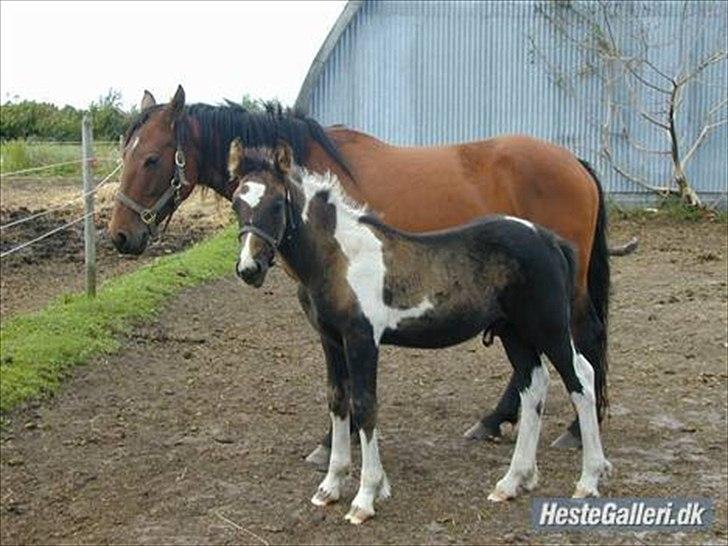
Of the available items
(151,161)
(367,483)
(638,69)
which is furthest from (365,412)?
(638,69)

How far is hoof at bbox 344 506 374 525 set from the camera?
4.43 metres

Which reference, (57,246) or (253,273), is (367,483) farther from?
(57,246)

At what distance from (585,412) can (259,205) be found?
1792 mm

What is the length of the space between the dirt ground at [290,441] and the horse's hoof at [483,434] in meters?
0.07

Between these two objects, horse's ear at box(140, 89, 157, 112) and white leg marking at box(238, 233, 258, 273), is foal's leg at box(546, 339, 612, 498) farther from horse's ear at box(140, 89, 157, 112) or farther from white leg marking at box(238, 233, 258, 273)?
horse's ear at box(140, 89, 157, 112)

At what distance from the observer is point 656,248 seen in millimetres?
13375

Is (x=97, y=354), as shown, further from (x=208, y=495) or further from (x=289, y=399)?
(x=208, y=495)

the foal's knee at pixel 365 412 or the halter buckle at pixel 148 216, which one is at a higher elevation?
the halter buckle at pixel 148 216

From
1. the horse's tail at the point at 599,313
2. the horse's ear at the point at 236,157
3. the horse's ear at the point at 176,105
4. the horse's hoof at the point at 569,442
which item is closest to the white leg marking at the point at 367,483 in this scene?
the horse's ear at the point at 236,157

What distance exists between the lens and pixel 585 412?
15.5ft

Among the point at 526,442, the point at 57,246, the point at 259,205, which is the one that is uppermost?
the point at 259,205

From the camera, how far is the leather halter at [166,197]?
532cm

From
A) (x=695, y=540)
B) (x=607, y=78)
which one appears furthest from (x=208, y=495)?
(x=607, y=78)

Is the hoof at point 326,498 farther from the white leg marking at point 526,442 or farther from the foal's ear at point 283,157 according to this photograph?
the foal's ear at point 283,157
